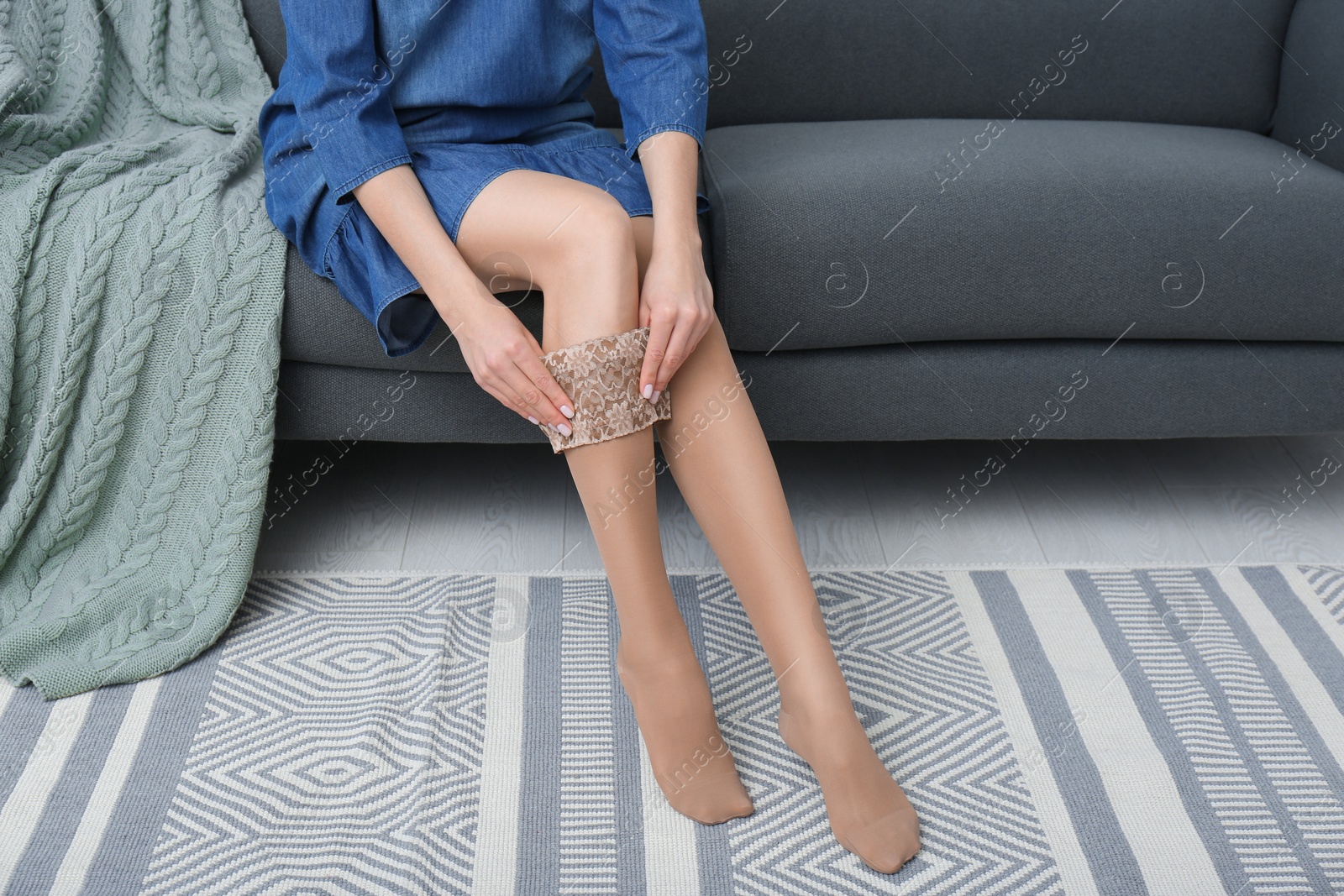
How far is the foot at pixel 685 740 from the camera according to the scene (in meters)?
0.87

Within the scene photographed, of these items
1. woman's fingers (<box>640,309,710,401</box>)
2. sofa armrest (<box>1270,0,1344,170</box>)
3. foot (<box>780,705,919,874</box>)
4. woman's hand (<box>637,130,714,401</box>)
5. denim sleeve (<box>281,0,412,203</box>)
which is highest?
sofa armrest (<box>1270,0,1344,170</box>)

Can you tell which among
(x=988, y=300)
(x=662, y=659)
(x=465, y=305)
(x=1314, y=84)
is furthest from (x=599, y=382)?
(x=1314, y=84)

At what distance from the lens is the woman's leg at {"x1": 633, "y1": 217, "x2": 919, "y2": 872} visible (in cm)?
83

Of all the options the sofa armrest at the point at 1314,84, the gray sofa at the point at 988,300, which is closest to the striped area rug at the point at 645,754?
the gray sofa at the point at 988,300

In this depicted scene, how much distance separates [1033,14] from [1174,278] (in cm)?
62

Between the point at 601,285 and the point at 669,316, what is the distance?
68 mm

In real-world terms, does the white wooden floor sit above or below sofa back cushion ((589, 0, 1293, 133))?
below

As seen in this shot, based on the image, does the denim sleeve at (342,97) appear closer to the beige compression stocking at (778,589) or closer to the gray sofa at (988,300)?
the gray sofa at (988,300)

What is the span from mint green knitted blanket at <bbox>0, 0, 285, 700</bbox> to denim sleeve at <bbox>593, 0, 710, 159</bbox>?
1.42 feet

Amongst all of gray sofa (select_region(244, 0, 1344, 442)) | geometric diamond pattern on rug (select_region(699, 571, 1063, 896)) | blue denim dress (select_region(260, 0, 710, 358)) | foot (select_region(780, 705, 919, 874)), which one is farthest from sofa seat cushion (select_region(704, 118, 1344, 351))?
foot (select_region(780, 705, 919, 874))

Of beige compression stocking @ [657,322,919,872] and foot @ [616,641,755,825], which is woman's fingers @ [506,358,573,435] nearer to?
beige compression stocking @ [657,322,919,872]

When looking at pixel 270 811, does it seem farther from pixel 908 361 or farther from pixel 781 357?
pixel 908 361

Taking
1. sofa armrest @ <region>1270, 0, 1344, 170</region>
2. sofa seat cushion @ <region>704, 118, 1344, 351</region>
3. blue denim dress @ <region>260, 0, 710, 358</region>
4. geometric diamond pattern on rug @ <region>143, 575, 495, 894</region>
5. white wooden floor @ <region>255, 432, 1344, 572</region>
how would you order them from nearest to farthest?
geometric diamond pattern on rug @ <region>143, 575, 495, 894</region>, blue denim dress @ <region>260, 0, 710, 358</region>, sofa seat cushion @ <region>704, 118, 1344, 351</region>, white wooden floor @ <region>255, 432, 1344, 572</region>, sofa armrest @ <region>1270, 0, 1344, 170</region>

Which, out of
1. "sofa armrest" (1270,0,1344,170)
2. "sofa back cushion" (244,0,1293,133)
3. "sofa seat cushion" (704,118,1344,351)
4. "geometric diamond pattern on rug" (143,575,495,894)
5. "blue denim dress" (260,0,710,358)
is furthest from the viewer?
"sofa back cushion" (244,0,1293,133)
